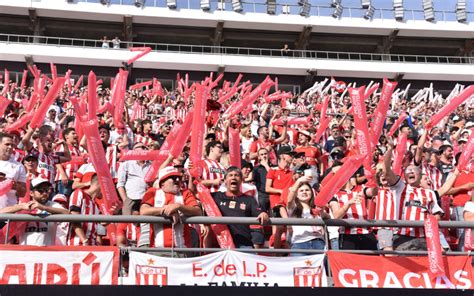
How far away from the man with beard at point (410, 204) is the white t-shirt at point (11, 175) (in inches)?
167

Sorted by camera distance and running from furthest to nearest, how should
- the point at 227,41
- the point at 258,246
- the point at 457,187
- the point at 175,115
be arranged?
1. the point at 227,41
2. the point at 175,115
3. the point at 457,187
4. the point at 258,246

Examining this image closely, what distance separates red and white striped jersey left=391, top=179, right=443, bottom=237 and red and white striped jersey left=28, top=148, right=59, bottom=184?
471 cm

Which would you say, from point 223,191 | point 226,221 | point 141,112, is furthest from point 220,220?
point 141,112

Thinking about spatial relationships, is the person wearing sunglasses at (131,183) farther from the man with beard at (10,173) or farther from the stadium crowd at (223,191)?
the man with beard at (10,173)

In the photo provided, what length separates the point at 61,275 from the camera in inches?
210

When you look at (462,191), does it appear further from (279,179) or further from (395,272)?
(279,179)

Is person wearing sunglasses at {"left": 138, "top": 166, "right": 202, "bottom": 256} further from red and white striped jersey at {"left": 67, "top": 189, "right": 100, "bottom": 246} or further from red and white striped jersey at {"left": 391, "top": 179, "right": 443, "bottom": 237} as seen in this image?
red and white striped jersey at {"left": 391, "top": 179, "right": 443, "bottom": 237}

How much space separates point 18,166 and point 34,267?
1620 mm

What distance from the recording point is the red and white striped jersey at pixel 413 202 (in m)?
6.46

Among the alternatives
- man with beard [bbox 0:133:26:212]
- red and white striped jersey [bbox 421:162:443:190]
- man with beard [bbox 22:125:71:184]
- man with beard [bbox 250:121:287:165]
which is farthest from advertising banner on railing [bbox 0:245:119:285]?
red and white striped jersey [bbox 421:162:443:190]

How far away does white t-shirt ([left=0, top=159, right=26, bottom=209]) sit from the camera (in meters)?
6.08

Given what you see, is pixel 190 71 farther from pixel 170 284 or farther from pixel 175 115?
pixel 170 284

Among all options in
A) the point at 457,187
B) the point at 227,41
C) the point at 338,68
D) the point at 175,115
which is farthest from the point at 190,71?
the point at 457,187

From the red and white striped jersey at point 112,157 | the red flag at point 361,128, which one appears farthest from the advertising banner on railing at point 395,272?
the red and white striped jersey at point 112,157
